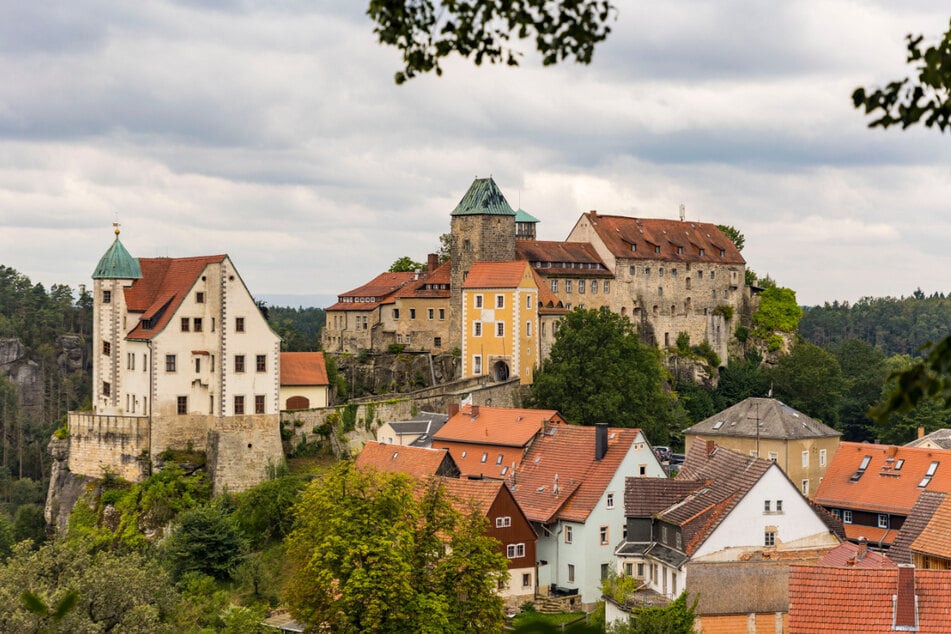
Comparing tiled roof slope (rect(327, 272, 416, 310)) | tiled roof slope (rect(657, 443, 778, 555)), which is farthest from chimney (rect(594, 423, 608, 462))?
tiled roof slope (rect(327, 272, 416, 310))

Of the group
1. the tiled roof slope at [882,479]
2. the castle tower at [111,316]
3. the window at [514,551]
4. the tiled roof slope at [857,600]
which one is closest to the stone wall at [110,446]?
the castle tower at [111,316]

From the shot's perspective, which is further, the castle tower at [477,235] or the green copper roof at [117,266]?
the castle tower at [477,235]

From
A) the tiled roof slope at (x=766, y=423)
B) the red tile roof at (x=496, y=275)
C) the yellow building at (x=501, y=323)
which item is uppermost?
the red tile roof at (x=496, y=275)

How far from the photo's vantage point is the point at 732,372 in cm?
9006

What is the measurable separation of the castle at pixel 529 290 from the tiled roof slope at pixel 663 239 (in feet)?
0.33

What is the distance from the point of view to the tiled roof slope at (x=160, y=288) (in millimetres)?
54781

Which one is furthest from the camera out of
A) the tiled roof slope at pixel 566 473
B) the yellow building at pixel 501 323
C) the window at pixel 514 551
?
the yellow building at pixel 501 323

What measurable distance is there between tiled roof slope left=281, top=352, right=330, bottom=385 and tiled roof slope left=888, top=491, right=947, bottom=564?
93.8 ft

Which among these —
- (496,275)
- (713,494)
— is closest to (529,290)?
(496,275)

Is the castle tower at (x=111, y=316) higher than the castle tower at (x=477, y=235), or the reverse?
the castle tower at (x=477, y=235)

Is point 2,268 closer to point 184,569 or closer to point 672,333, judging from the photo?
Answer: point 672,333

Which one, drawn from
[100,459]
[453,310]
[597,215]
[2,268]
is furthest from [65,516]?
[2,268]

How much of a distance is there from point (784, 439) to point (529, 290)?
60.4ft

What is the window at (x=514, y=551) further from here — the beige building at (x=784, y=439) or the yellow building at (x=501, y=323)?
the yellow building at (x=501, y=323)
